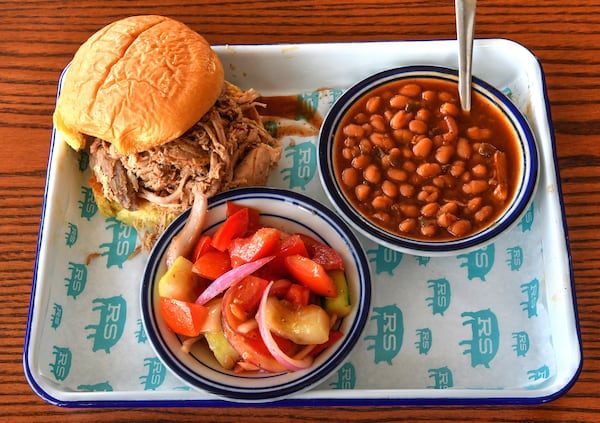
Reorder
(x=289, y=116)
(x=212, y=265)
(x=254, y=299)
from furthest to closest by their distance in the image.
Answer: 1. (x=289, y=116)
2. (x=212, y=265)
3. (x=254, y=299)

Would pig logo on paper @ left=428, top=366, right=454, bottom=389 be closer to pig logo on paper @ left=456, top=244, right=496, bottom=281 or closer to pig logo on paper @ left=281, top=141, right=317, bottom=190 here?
pig logo on paper @ left=456, top=244, right=496, bottom=281

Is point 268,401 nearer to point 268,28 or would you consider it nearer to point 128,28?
point 128,28

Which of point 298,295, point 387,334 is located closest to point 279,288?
point 298,295

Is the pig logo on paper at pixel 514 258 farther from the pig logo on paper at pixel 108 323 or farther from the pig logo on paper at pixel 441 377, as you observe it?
the pig logo on paper at pixel 108 323

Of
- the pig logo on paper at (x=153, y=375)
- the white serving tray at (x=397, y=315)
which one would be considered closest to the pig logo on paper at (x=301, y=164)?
the white serving tray at (x=397, y=315)

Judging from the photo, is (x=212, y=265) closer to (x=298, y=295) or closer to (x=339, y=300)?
(x=298, y=295)

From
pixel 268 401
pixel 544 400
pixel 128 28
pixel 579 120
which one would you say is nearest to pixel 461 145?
pixel 579 120
